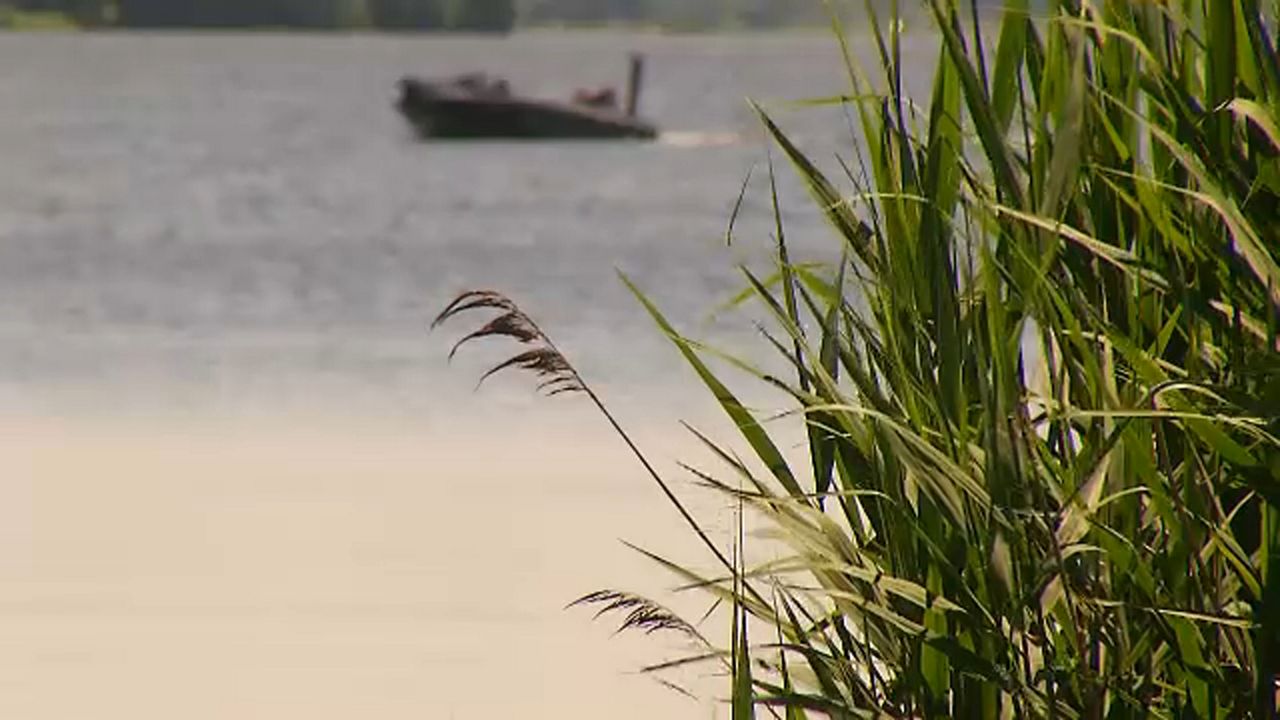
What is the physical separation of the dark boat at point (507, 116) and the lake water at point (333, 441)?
19.0 ft

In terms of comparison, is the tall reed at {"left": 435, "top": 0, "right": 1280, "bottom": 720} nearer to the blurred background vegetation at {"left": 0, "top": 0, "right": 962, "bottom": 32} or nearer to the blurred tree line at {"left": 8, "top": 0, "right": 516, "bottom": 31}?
the blurred background vegetation at {"left": 0, "top": 0, "right": 962, "bottom": 32}

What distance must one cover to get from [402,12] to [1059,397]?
117720mm

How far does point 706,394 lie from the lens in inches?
567

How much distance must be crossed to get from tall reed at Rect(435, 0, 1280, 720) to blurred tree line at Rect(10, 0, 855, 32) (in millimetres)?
104787

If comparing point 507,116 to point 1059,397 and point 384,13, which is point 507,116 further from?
point 384,13

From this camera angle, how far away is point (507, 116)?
47.1 metres

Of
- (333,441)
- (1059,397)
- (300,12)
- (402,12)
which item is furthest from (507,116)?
(300,12)

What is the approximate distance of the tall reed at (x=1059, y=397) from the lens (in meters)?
2.65

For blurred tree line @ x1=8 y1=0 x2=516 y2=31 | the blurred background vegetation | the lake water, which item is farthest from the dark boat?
blurred tree line @ x1=8 y1=0 x2=516 y2=31

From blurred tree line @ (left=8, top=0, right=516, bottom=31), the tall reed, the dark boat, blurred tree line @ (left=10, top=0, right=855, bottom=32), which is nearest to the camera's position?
the tall reed

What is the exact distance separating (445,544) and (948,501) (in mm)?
7064

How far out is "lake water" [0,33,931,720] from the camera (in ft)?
24.5

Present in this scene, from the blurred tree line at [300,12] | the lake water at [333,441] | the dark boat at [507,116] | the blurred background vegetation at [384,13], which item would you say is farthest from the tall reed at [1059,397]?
the blurred tree line at [300,12]

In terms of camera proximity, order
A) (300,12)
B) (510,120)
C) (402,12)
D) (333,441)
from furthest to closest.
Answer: (300,12) < (402,12) < (510,120) < (333,441)
